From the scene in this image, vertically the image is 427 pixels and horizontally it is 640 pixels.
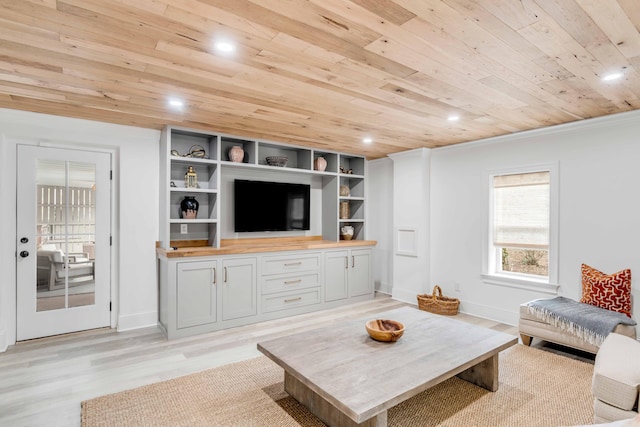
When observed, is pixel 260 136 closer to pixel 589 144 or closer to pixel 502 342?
pixel 502 342

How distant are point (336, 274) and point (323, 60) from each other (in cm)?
343

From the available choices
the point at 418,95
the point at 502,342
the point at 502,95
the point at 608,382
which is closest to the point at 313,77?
the point at 418,95

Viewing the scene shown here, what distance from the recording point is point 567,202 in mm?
3838

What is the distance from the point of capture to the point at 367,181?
615 cm

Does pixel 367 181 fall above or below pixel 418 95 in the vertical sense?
below

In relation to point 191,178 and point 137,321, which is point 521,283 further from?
point 137,321

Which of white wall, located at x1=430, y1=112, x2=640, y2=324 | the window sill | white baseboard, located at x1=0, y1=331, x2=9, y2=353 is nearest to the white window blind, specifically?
white wall, located at x1=430, y1=112, x2=640, y2=324

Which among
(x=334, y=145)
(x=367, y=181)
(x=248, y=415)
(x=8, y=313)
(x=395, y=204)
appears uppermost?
(x=334, y=145)

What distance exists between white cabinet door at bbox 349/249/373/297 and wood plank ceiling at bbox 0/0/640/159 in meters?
2.34

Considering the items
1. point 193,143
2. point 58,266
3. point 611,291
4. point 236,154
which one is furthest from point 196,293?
point 611,291

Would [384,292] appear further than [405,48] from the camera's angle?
Yes

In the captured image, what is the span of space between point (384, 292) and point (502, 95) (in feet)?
12.7

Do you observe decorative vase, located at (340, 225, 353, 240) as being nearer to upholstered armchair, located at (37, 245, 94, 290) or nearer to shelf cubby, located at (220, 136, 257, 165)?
shelf cubby, located at (220, 136, 257, 165)

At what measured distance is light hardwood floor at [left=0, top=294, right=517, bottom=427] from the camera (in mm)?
2439
